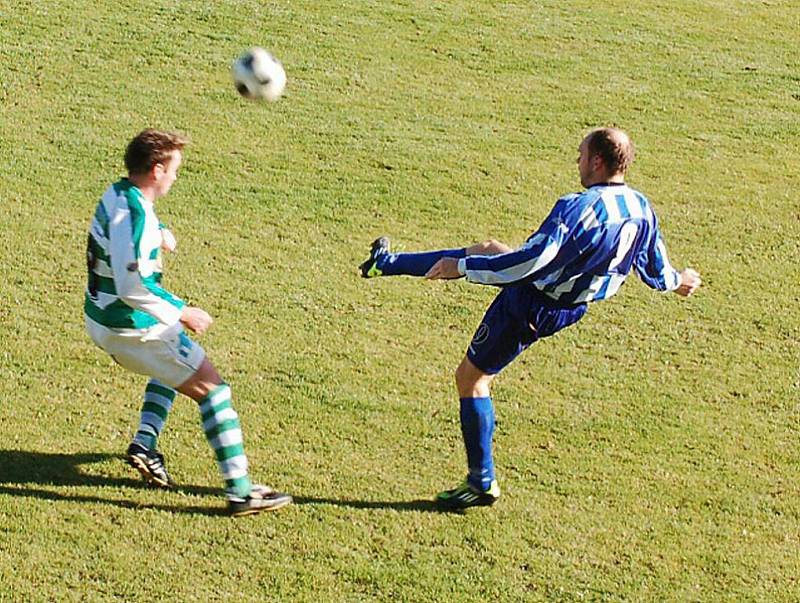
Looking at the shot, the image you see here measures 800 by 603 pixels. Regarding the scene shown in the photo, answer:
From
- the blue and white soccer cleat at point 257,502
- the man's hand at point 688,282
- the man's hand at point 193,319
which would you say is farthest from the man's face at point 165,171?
the man's hand at point 688,282

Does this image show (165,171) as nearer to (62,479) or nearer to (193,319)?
(193,319)

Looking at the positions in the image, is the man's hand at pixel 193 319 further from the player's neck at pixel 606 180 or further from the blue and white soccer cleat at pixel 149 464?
the player's neck at pixel 606 180

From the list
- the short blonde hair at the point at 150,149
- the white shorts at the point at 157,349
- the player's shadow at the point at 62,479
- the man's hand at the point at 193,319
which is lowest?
the player's shadow at the point at 62,479

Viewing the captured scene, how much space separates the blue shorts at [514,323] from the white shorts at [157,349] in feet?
4.97

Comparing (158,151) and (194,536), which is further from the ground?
(158,151)

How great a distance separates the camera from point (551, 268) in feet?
19.8

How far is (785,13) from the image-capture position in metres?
15.7

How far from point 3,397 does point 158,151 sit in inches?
90.7

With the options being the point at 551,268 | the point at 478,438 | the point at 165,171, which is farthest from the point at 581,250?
the point at 165,171

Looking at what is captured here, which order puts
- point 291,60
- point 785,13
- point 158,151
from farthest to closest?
1. point 785,13
2. point 291,60
3. point 158,151

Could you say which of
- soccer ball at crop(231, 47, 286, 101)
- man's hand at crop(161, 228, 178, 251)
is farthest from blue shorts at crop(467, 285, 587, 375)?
soccer ball at crop(231, 47, 286, 101)

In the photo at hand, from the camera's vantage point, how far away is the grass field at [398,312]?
6234 mm

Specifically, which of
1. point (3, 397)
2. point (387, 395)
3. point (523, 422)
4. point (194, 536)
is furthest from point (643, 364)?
point (3, 397)

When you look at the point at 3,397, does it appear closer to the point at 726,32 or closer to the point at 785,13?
the point at 726,32
